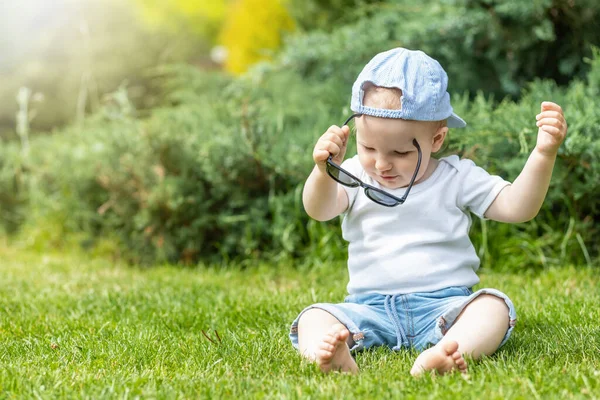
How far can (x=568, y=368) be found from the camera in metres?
2.03

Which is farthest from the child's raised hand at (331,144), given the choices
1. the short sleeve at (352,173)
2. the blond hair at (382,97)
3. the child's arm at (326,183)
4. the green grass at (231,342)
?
the green grass at (231,342)

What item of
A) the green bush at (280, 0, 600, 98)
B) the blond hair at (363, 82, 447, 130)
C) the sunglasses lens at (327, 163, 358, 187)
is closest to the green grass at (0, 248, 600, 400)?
the sunglasses lens at (327, 163, 358, 187)

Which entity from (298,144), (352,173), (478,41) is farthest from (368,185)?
(478,41)

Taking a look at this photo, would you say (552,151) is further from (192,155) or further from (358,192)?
(192,155)

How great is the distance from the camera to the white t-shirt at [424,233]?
2.41 meters

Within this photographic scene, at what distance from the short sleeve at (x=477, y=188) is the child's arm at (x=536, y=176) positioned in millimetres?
23

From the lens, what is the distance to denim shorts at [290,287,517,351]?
2.33 meters

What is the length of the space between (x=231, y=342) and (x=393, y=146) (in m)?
0.86

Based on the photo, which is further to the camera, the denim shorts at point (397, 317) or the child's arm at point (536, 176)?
the denim shorts at point (397, 317)

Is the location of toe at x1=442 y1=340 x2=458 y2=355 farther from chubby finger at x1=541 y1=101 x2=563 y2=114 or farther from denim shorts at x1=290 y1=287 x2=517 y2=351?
chubby finger at x1=541 y1=101 x2=563 y2=114

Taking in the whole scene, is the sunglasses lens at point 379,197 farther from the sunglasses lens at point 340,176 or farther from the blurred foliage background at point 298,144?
the blurred foliage background at point 298,144

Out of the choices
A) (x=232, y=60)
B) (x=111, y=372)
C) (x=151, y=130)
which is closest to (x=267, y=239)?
(x=151, y=130)

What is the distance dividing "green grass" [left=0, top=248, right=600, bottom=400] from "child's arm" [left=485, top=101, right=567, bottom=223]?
0.43 m

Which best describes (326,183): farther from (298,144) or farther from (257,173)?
(257,173)
